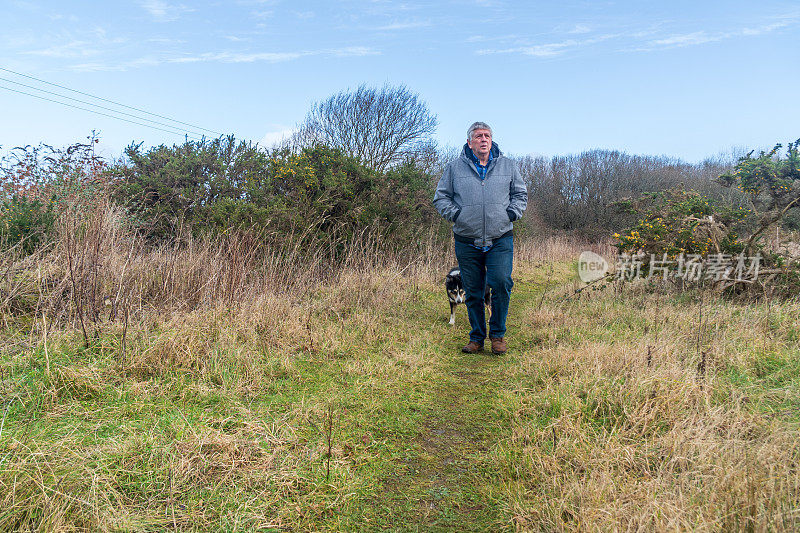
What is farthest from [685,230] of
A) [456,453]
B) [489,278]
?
[456,453]

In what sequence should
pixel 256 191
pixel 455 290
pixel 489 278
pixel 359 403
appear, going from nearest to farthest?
pixel 359 403
pixel 489 278
pixel 455 290
pixel 256 191

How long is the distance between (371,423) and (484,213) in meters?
2.43

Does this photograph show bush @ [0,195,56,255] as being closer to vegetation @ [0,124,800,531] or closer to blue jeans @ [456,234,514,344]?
vegetation @ [0,124,800,531]

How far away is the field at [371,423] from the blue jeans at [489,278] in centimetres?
39

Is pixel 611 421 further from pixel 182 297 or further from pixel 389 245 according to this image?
pixel 389 245

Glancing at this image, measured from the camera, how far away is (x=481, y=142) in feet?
15.6

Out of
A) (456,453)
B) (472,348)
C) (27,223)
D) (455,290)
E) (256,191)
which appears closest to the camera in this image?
(456,453)

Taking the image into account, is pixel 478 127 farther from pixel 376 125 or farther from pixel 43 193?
pixel 376 125

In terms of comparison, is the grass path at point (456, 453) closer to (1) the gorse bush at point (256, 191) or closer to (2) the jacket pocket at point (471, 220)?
(2) the jacket pocket at point (471, 220)

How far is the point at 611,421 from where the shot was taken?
2.89m

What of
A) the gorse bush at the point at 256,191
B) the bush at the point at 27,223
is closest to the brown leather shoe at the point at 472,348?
the gorse bush at the point at 256,191

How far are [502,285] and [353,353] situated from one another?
1.64m

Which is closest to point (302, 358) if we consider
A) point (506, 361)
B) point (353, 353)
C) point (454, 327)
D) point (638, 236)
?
point (353, 353)

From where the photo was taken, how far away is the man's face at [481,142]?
15.6ft
